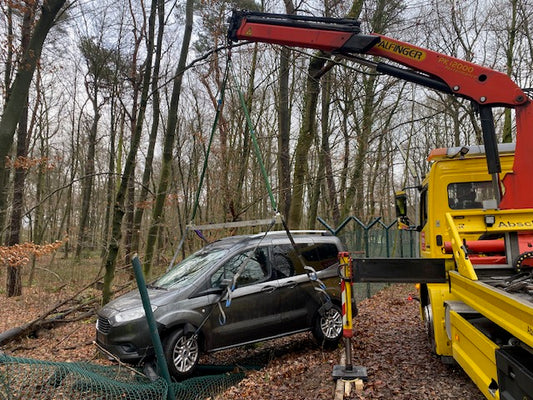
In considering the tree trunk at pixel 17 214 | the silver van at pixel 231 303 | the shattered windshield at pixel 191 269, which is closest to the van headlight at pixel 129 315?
the silver van at pixel 231 303

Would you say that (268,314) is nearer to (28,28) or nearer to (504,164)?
(504,164)

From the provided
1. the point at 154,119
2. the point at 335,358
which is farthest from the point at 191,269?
the point at 154,119

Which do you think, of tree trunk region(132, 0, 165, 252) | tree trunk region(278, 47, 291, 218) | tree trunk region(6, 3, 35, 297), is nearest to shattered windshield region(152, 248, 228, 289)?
tree trunk region(132, 0, 165, 252)

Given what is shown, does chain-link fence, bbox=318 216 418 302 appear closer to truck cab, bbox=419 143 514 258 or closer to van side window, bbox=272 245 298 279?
van side window, bbox=272 245 298 279

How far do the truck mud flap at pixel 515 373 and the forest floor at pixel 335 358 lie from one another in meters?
1.74

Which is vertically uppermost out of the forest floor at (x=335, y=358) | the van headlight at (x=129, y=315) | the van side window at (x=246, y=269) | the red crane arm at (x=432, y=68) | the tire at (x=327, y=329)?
the red crane arm at (x=432, y=68)

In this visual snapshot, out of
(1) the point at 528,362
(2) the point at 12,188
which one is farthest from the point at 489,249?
(2) the point at 12,188

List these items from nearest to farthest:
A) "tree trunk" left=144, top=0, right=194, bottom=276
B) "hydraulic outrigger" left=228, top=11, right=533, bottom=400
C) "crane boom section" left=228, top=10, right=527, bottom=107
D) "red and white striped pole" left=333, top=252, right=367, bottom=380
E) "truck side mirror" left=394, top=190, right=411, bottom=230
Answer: "hydraulic outrigger" left=228, top=11, right=533, bottom=400
"red and white striped pole" left=333, top=252, right=367, bottom=380
"crane boom section" left=228, top=10, right=527, bottom=107
"truck side mirror" left=394, top=190, right=411, bottom=230
"tree trunk" left=144, top=0, right=194, bottom=276

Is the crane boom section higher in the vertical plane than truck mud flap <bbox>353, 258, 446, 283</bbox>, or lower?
higher

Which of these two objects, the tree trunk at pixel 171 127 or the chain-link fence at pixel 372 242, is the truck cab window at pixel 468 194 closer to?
the chain-link fence at pixel 372 242

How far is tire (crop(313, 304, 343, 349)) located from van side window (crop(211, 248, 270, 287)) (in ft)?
4.23

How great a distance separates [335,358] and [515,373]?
402 cm

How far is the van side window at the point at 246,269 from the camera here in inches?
256

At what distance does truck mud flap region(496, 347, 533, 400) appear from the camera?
271 centimetres
